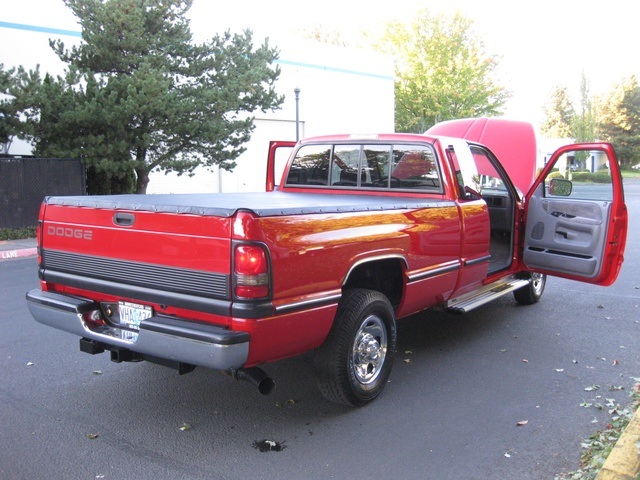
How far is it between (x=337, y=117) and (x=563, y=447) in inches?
1093

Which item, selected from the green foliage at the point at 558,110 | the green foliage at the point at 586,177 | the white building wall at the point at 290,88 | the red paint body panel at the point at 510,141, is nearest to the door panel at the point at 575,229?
the green foliage at the point at 586,177

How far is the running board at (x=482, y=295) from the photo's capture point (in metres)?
5.51

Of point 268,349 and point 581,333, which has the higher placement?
point 268,349

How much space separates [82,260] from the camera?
4.17 meters

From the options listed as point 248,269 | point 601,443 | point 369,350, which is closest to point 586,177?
point 369,350

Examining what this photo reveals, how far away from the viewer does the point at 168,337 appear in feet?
11.6

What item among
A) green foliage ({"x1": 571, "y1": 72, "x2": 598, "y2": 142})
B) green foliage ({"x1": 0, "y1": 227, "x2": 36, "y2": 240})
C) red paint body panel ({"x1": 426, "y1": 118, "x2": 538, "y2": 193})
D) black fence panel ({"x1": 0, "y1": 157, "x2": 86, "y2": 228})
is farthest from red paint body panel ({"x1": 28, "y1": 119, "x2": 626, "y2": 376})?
green foliage ({"x1": 571, "y1": 72, "x2": 598, "y2": 142})

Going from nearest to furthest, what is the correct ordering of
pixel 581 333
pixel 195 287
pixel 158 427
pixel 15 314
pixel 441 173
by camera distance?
pixel 195 287 → pixel 158 427 → pixel 441 173 → pixel 581 333 → pixel 15 314

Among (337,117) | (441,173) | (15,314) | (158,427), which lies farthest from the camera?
(337,117)

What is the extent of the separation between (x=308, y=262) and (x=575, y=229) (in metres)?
3.57

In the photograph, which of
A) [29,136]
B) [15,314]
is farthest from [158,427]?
[29,136]

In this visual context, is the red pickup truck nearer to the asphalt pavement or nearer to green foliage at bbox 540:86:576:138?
the asphalt pavement

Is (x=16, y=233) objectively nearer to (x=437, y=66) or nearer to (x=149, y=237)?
(x=149, y=237)

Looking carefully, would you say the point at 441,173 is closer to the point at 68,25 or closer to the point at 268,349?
the point at 268,349
